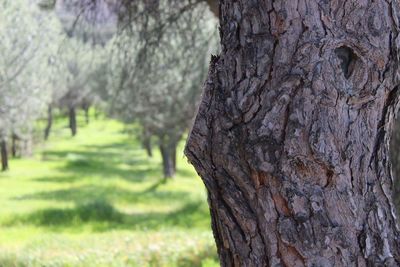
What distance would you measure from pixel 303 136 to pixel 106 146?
43.2m

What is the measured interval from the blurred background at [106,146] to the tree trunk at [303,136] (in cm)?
487

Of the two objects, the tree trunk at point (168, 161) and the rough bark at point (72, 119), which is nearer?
the tree trunk at point (168, 161)

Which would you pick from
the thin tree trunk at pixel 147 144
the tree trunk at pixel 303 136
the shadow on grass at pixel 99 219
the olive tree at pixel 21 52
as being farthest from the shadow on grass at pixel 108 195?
the tree trunk at pixel 303 136

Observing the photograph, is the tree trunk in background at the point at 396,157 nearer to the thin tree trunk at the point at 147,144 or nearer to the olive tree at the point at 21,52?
the olive tree at the point at 21,52

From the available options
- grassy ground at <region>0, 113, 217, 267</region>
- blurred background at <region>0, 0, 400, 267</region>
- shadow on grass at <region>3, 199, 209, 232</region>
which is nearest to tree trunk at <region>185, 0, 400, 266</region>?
blurred background at <region>0, 0, 400, 267</region>

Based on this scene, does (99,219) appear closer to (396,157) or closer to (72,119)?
(396,157)

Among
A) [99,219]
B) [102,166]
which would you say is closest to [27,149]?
[102,166]

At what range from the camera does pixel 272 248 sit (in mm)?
2070

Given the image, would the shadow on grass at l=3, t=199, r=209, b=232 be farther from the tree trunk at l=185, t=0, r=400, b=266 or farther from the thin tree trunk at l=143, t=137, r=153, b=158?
the tree trunk at l=185, t=0, r=400, b=266

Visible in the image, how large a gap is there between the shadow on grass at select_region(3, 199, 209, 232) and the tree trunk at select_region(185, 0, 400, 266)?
13702 millimetres

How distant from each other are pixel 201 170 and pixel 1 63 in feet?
43.5

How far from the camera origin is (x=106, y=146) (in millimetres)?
44750

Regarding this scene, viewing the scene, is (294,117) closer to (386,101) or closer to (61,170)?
(386,101)

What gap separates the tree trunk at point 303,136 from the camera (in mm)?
2064
